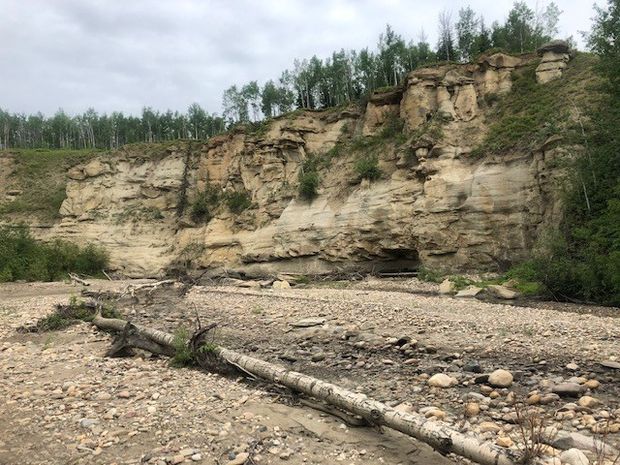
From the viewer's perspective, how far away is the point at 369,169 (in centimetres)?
3384

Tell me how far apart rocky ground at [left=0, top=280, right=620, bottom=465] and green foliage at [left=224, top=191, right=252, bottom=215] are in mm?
30670

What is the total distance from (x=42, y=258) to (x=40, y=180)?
80.4ft

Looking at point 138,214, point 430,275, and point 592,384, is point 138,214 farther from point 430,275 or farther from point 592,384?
point 592,384

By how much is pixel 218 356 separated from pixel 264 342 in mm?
2319

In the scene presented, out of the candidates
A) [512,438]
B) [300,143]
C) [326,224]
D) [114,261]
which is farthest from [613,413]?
[114,261]

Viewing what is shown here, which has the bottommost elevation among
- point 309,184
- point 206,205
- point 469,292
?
point 469,292

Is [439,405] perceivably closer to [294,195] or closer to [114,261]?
[294,195]

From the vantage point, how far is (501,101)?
31969 mm

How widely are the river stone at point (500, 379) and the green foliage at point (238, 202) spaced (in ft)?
121

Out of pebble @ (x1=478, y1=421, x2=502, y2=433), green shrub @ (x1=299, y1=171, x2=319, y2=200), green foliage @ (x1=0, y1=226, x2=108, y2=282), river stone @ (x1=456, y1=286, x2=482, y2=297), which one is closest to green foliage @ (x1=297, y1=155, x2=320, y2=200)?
green shrub @ (x1=299, y1=171, x2=319, y2=200)

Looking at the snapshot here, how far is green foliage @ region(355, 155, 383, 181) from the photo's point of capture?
33.8 metres

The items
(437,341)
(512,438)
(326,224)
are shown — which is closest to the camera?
(512,438)

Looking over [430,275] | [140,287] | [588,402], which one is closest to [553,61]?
[430,275]

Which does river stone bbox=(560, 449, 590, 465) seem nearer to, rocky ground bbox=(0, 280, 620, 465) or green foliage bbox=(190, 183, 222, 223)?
rocky ground bbox=(0, 280, 620, 465)
